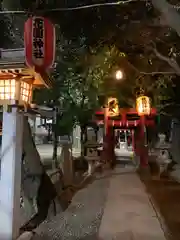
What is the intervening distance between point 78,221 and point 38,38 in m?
5.01

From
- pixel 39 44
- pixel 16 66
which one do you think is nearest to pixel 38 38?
pixel 39 44

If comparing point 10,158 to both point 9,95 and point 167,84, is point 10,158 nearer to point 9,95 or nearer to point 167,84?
point 9,95

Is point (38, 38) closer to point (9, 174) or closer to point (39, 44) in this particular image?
point (39, 44)

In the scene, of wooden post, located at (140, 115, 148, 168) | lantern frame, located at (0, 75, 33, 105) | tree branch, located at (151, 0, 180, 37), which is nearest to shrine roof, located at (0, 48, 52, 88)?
lantern frame, located at (0, 75, 33, 105)

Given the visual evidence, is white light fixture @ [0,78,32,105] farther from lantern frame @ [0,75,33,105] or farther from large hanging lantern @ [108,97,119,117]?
large hanging lantern @ [108,97,119,117]

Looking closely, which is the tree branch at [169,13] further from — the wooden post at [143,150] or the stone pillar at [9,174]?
the wooden post at [143,150]

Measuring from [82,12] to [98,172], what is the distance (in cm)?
1064

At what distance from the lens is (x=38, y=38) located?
22.2 ft

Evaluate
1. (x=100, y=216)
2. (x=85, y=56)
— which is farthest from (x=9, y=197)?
(x=85, y=56)

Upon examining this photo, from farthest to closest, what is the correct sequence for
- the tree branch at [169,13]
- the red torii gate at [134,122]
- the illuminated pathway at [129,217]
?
1. the red torii gate at [134,122]
2. the illuminated pathway at [129,217]
3. the tree branch at [169,13]

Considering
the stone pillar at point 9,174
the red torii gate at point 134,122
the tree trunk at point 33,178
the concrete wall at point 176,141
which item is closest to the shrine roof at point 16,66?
the stone pillar at point 9,174

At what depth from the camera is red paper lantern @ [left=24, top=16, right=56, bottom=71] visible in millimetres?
6637

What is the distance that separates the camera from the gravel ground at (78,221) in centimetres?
813

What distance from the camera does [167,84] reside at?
1947 centimetres
